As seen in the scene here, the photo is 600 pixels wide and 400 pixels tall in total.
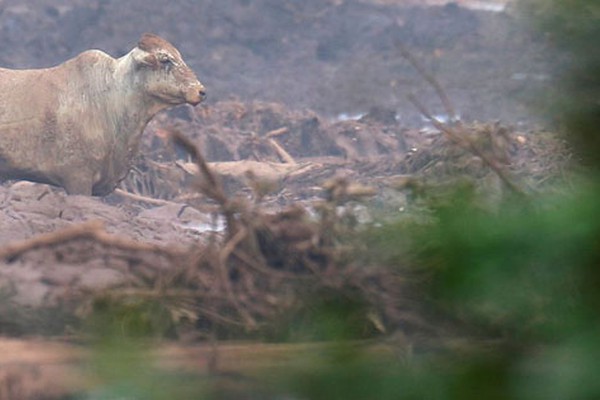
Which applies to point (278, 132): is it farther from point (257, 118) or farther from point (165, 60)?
point (165, 60)

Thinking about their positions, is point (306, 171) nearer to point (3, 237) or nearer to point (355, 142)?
point (355, 142)

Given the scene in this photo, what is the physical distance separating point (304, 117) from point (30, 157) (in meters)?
3.37

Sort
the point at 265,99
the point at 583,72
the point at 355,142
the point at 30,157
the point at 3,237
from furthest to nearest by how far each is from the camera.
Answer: the point at 265,99 < the point at 355,142 < the point at 30,157 < the point at 3,237 < the point at 583,72

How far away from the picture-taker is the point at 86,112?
27.8ft

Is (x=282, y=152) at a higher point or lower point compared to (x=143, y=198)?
higher

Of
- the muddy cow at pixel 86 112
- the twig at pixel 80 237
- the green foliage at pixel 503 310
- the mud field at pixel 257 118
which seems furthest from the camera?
the muddy cow at pixel 86 112

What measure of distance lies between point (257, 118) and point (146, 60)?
293cm

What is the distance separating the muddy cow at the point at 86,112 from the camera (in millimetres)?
8227

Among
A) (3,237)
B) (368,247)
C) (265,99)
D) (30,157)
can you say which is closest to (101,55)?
(30,157)

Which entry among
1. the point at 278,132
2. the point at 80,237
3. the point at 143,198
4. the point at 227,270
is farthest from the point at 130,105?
the point at 227,270

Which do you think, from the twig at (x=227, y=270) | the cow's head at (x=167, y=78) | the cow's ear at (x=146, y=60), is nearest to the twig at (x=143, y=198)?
the cow's head at (x=167, y=78)

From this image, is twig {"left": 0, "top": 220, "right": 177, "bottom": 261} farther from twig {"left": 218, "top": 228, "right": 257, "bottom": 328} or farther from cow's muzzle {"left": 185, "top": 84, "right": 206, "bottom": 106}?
cow's muzzle {"left": 185, "top": 84, "right": 206, "bottom": 106}

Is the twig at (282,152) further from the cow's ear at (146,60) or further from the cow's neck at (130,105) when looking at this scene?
the cow's ear at (146,60)

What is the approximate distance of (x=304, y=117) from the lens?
436 inches
